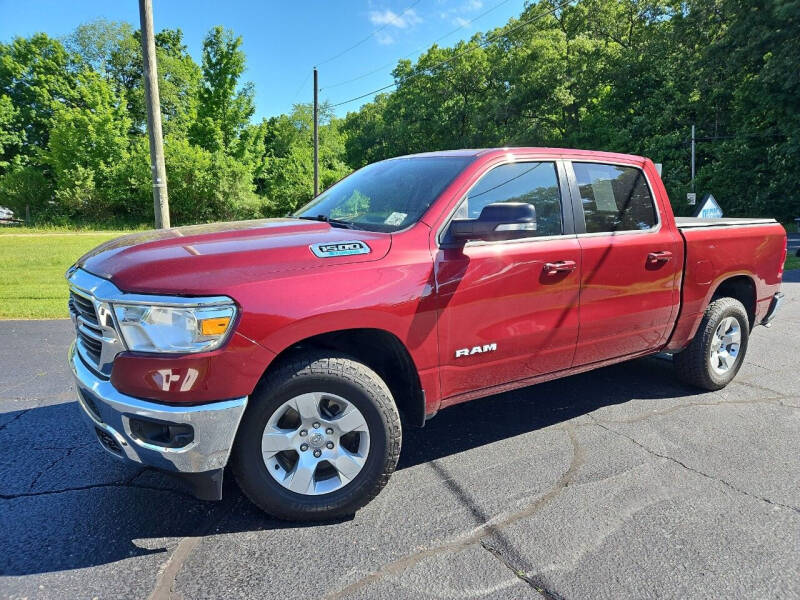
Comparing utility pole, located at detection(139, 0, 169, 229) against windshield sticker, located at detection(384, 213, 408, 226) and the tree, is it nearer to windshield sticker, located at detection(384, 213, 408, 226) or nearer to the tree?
windshield sticker, located at detection(384, 213, 408, 226)

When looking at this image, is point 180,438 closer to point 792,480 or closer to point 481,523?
point 481,523

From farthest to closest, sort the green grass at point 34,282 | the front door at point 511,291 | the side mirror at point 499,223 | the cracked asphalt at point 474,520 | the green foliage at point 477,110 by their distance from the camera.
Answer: the green foliage at point 477,110, the green grass at point 34,282, the front door at point 511,291, the side mirror at point 499,223, the cracked asphalt at point 474,520

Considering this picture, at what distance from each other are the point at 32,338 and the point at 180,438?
522 cm

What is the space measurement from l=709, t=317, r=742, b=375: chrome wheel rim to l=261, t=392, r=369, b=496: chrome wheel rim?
3379 mm

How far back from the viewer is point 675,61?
29984mm

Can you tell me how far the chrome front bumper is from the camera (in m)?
2.30

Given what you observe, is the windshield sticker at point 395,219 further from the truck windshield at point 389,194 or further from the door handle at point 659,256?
the door handle at point 659,256

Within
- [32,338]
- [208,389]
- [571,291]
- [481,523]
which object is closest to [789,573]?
[481,523]

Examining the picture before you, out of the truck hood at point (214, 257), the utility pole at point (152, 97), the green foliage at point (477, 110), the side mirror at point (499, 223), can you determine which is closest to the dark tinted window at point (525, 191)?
the side mirror at point (499, 223)

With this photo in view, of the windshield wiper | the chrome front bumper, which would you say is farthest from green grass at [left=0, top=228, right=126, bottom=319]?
the chrome front bumper

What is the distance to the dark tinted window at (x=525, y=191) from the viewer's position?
321cm

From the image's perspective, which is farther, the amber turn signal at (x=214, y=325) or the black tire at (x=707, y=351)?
the black tire at (x=707, y=351)

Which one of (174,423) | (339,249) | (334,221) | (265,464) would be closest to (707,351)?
(334,221)

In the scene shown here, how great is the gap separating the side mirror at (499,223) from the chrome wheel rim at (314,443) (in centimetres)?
110
